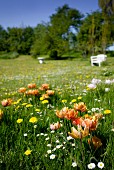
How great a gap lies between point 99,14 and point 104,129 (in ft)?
132

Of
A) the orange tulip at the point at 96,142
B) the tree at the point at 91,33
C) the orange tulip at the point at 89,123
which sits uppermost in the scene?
the tree at the point at 91,33

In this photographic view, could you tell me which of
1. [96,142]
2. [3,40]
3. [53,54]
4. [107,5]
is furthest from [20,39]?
[96,142]

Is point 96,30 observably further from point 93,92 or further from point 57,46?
point 93,92

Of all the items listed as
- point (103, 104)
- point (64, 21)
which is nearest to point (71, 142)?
point (103, 104)

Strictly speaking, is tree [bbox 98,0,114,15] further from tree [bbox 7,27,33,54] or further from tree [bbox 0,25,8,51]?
tree [bbox 0,25,8,51]

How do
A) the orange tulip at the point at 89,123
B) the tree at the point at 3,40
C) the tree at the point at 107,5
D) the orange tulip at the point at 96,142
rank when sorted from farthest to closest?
the tree at the point at 3,40 → the tree at the point at 107,5 → the orange tulip at the point at 96,142 → the orange tulip at the point at 89,123

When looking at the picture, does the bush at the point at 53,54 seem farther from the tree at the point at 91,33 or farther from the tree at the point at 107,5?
the tree at the point at 107,5

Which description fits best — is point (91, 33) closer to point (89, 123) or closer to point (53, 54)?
point (53, 54)

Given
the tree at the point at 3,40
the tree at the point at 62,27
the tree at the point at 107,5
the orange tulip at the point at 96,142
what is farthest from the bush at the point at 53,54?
the orange tulip at the point at 96,142

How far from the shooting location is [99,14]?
3972 cm

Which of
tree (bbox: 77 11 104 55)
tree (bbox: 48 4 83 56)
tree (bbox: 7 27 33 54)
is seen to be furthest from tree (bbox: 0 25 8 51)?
tree (bbox: 77 11 104 55)

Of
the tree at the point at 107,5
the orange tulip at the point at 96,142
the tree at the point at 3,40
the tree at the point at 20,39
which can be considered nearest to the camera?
the orange tulip at the point at 96,142

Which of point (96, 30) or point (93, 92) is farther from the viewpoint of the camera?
point (96, 30)

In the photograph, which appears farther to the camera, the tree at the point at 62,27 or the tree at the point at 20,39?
the tree at the point at 20,39
